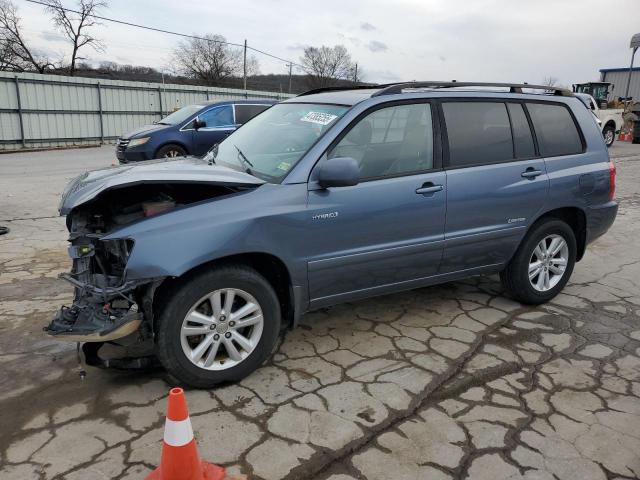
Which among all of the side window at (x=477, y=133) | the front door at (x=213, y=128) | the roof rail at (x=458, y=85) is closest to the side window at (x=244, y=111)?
the front door at (x=213, y=128)

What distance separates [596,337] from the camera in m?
3.91

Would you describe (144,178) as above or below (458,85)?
below

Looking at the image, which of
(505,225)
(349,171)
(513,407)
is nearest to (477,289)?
(505,225)

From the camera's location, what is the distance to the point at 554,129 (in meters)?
4.40

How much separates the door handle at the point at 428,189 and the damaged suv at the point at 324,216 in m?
0.02

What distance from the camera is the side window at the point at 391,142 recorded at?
347 cm

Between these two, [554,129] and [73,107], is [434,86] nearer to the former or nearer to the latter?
[554,129]

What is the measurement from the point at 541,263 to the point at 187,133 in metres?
8.52

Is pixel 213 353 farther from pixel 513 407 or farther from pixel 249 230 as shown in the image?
pixel 513 407

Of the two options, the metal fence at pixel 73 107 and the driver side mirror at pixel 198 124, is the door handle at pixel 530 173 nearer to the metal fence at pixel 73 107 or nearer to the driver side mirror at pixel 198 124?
the driver side mirror at pixel 198 124

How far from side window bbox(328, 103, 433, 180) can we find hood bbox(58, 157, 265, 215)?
691 mm

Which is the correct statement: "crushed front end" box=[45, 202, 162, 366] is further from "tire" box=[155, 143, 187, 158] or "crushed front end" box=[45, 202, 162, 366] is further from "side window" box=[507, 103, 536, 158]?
"tire" box=[155, 143, 187, 158]

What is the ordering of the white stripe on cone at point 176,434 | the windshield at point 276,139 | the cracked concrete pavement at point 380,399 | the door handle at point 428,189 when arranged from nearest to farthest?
the white stripe on cone at point 176,434 < the cracked concrete pavement at point 380,399 < the windshield at point 276,139 < the door handle at point 428,189

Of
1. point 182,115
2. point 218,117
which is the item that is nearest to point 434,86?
A: point 218,117
